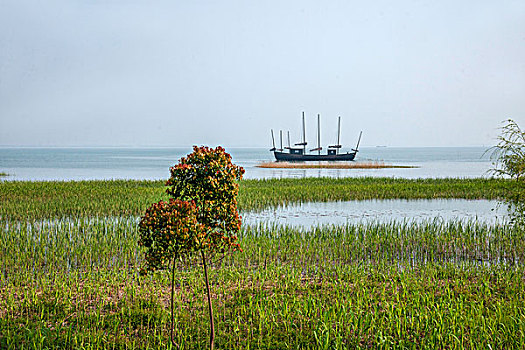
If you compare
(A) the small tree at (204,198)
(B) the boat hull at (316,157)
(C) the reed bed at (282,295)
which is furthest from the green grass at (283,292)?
(B) the boat hull at (316,157)

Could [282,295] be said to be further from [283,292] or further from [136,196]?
[136,196]

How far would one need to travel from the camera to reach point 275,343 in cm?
662

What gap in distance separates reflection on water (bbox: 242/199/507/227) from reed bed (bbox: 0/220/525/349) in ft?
18.0

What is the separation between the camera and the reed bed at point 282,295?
670cm

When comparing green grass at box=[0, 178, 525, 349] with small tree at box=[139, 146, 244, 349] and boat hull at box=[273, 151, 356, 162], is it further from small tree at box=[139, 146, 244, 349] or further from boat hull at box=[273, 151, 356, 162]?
boat hull at box=[273, 151, 356, 162]

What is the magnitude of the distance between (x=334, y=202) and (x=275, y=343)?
1994 cm

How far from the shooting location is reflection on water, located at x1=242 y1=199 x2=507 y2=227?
1927 cm

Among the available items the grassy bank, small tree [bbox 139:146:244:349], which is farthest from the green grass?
the grassy bank

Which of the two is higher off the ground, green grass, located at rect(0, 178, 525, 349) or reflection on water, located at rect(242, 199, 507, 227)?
green grass, located at rect(0, 178, 525, 349)

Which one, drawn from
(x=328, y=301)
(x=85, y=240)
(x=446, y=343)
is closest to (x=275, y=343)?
(x=328, y=301)

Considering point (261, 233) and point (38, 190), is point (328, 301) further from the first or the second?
point (38, 190)

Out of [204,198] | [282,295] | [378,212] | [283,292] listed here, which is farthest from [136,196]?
[204,198]

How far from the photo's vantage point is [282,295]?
8.41 meters

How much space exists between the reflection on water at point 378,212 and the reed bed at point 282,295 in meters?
5.49
